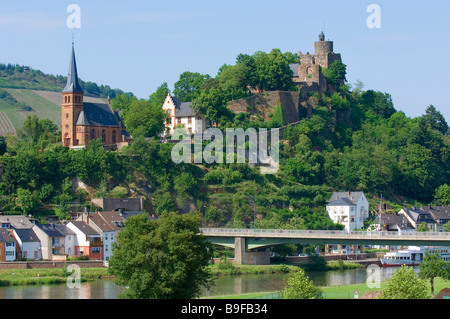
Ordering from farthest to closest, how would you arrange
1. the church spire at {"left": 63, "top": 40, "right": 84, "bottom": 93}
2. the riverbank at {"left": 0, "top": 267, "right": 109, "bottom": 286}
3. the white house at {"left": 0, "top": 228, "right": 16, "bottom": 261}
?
the church spire at {"left": 63, "top": 40, "right": 84, "bottom": 93} < the white house at {"left": 0, "top": 228, "right": 16, "bottom": 261} < the riverbank at {"left": 0, "top": 267, "right": 109, "bottom": 286}

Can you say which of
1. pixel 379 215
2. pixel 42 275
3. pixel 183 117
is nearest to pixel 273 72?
pixel 183 117

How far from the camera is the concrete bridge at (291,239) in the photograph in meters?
63.6

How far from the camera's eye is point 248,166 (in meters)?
94.5

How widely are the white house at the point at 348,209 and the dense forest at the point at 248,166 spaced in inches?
41.9

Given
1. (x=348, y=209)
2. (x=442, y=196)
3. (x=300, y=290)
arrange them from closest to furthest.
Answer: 1. (x=300, y=290)
2. (x=348, y=209)
3. (x=442, y=196)

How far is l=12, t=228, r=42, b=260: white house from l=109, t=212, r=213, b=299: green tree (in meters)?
23.1

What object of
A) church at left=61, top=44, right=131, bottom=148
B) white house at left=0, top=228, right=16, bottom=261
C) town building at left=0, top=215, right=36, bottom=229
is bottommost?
white house at left=0, top=228, right=16, bottom=261

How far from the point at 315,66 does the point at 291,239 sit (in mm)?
42417

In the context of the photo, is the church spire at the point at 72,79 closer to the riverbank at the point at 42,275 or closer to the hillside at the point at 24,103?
the riverbank at the point at 42,275

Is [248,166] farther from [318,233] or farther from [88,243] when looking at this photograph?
[88,243]

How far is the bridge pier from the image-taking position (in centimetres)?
7431

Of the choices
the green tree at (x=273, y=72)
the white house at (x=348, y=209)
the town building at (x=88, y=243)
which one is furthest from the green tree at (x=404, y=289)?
the green tree at (x=273, y=72)

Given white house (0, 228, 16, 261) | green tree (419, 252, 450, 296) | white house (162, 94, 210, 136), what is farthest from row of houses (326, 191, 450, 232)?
white house (0, 228, 16, 261)

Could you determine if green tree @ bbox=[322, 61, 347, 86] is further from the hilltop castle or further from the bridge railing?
the bridge railing
